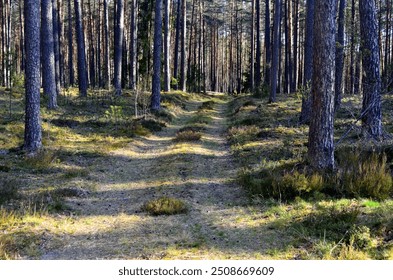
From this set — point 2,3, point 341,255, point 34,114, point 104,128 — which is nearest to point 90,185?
point 34,114

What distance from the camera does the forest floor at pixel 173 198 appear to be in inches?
195

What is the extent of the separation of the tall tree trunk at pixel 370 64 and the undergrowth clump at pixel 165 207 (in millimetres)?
6352

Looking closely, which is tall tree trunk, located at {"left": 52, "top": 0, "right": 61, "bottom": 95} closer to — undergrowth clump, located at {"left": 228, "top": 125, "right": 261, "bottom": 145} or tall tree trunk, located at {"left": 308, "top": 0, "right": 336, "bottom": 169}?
undergrowth clump, located at {"left": 228, "top": 125, "right": 261, "bottom": 145}

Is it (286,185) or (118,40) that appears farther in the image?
(118,40)

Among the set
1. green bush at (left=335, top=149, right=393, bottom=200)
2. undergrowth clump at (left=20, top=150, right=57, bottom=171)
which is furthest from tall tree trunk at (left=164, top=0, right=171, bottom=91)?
green bush at (left=335, top=149, right=393, bottom=200)

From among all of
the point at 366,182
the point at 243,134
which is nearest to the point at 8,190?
the point at 366,182

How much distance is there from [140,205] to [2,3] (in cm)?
3059

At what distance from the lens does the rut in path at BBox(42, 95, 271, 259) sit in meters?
5.02

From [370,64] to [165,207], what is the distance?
24.8ft

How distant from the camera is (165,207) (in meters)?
6.57

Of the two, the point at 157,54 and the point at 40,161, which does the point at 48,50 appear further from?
the point at 40,161

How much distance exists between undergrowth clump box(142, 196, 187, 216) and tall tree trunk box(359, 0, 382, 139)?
635 centimetres

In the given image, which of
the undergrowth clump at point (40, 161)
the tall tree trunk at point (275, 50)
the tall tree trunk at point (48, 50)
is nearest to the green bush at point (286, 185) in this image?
the undergrowth clump at point (40, 161)

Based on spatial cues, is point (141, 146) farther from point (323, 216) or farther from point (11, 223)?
point (323, 216)
